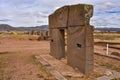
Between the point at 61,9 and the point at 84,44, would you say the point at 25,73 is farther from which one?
the point at 61,9

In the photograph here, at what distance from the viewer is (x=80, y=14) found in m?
11.0

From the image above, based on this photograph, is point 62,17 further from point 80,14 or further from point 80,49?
point 80,49

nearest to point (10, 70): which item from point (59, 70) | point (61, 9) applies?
point (59, 70)

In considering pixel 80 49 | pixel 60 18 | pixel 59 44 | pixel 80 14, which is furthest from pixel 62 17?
pixel 80 49

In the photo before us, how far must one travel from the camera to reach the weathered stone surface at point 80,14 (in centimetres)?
1065

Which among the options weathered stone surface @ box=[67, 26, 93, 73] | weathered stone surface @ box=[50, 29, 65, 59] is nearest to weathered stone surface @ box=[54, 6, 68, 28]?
weathered stone surface @ box=[50, 29, 65, 59]

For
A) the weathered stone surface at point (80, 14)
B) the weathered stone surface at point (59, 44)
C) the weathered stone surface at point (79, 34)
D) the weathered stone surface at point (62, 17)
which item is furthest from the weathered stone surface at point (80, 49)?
the weathered stone surface at point (59, 44)

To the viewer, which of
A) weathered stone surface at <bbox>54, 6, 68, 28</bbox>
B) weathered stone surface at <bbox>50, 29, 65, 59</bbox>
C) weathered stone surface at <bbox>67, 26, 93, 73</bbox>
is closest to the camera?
weathered stone surface at <bbox>67, 26, 93, 73</bbox>

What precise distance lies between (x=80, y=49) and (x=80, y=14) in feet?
5.75

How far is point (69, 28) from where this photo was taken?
41.1 feet

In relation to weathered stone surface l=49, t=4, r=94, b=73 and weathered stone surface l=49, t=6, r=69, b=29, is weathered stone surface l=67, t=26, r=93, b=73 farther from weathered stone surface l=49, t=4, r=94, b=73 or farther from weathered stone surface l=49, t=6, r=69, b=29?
weathered stone surface l=49, t=6, r=69, b=29

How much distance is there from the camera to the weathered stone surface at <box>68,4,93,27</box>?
10.6 metres

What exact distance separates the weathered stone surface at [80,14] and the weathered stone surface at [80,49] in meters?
0.27

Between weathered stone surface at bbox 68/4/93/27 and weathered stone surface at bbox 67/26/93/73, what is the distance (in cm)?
27
